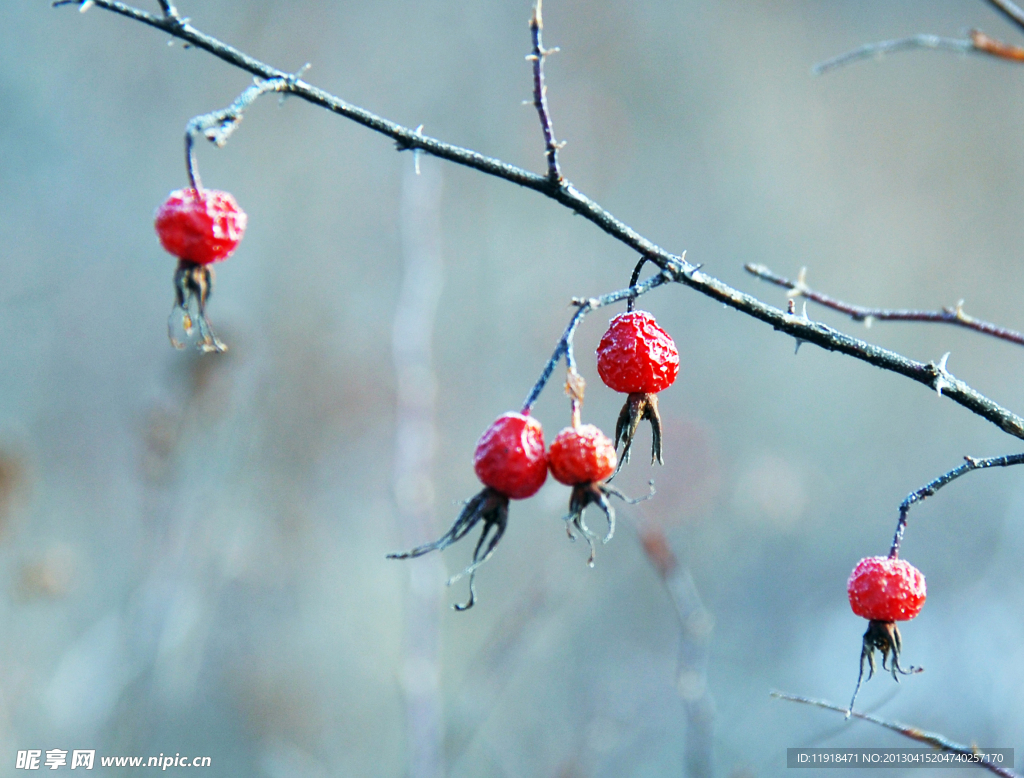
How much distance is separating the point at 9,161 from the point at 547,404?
13.2ft

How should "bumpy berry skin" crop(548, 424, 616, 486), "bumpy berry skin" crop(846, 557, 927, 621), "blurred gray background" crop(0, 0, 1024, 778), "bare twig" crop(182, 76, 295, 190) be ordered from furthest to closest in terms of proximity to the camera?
"blurred gray background" crop(0, 0, 1024, 778), "bumpy berry skin" crop(846, 557, 927, 621), "bumpy berry skin" crop(548, 424, 616, 486), "bare twig" crop(182, 76, 295, 190)

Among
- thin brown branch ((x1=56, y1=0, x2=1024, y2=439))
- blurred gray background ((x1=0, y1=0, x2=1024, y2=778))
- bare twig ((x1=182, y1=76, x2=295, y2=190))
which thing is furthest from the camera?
blurred gray background ((x1=0, y1=0, x2=1024, y2=778))

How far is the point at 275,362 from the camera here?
444 cm

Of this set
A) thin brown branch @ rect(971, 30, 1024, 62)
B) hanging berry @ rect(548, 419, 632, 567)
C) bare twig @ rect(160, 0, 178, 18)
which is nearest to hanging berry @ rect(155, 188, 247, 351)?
bare twig @ rect(160, 0, 178, 18)

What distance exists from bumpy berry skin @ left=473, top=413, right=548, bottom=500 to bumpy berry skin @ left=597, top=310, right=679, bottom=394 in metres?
0.15

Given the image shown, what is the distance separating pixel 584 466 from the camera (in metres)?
0.95

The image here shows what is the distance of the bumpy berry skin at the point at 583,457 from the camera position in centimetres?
94

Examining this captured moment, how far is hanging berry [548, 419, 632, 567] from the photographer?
0.94 meters

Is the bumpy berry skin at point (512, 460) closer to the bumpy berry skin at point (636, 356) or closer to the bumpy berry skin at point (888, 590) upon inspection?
the bumpy berry skin at point (636, 356)

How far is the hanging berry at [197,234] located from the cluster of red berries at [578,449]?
446 mm

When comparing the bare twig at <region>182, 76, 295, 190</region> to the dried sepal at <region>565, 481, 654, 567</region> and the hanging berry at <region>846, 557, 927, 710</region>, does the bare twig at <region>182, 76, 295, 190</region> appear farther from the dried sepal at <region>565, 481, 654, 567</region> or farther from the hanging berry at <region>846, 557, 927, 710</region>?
the hanging berry at <region>846, 557, 927, 710</region>

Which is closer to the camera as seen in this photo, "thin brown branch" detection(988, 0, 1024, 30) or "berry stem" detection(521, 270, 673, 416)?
"berry stem" detection(521, 270, 673, 416)

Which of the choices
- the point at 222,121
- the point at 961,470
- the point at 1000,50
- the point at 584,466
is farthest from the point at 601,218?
the point at 1000,50

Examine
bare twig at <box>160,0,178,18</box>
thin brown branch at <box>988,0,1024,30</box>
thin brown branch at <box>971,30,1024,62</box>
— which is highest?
thin brown branch at <box>988,0,1024,30</box>
